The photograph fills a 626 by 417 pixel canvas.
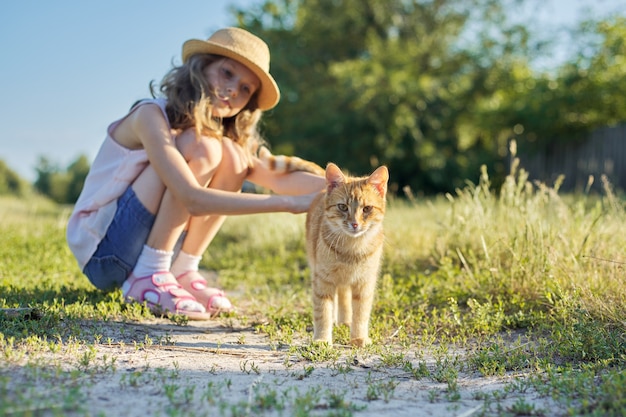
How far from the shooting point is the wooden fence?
12.1 m

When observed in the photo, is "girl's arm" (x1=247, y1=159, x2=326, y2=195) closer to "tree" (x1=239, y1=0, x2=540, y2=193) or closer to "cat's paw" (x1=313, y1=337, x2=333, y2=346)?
"cat's paw" (x1=313, y1=337, x2=333, y2=346)

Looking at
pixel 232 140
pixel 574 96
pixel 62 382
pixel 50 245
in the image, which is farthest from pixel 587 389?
pixel 574 96

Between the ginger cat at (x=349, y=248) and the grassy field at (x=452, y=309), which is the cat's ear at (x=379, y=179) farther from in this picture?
the grassy field at (x=452, y=309)

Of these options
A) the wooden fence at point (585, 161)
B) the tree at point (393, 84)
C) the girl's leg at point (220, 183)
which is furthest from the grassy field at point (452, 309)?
the tree at point (393, 84)

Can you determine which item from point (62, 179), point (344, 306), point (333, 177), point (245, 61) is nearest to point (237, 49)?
point (245, 61)

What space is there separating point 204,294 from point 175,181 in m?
0.81

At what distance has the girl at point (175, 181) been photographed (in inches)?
132

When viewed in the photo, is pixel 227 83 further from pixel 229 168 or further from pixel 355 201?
pixel 355 201

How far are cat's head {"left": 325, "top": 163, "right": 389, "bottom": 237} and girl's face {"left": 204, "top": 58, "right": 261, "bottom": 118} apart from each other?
3.25ft

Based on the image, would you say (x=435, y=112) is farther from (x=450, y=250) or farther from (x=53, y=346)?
(x=53, y=346)

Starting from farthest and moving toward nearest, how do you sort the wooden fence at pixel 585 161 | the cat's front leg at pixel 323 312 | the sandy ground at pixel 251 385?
the wooden fence at pixel 585 161, the cat's front leg at pixel 323 312, the sandy ground at pixel 251 385

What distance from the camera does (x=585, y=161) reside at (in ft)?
42.7

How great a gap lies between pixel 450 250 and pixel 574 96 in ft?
34.9

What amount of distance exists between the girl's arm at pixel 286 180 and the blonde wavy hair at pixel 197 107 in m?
0.15
